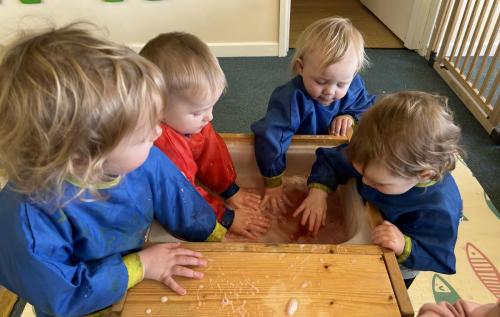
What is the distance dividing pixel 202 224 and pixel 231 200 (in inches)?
8.4

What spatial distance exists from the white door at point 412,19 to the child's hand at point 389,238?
1.98 meters

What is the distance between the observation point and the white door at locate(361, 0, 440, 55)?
91.6 inches

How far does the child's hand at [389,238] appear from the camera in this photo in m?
0.71

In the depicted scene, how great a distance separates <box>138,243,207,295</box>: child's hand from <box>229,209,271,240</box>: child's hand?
23cm

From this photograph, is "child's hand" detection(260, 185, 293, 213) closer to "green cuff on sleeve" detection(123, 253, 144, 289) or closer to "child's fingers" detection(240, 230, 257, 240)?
"child's fingers" detection(240, 230, 257, 240)

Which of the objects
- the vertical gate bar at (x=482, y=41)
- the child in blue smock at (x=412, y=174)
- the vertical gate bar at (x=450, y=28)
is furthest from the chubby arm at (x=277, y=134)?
the vertical gate bar at (x=450, y=28)

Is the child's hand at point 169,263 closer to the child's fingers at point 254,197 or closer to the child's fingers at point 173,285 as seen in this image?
the child's fingers at point 173,285

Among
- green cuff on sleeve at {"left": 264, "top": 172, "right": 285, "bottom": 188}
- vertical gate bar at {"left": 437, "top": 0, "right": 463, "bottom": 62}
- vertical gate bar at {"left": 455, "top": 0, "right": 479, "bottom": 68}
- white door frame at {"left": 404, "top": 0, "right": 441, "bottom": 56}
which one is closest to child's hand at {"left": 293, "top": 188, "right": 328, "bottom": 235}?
green cuff on sleeve at {"left": 264, "top": 172, "right": 285, "bottom": 188}

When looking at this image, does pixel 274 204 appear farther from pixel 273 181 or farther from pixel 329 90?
pixel 329 90

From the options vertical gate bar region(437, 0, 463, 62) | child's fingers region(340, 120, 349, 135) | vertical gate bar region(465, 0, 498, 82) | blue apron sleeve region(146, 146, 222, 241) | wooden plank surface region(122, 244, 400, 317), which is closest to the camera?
wooden plank surface region(122, 244, 400, 317)

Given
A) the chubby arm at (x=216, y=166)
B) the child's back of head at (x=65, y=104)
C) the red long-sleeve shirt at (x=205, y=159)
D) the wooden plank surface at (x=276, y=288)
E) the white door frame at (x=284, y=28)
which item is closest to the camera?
the child's back of head at (x=65, y=104)

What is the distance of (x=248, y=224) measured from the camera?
93cm

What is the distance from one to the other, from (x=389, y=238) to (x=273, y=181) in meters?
0.36

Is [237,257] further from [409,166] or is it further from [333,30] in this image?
[333,30]
